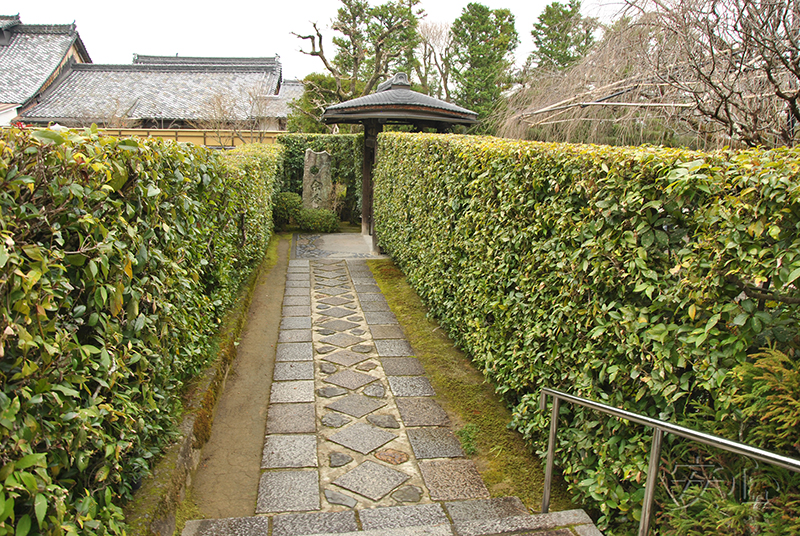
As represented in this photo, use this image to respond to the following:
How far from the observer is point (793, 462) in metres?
1.56

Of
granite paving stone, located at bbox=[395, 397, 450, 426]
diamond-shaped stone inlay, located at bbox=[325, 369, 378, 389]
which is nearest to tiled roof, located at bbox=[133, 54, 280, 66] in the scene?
diamond-shaped stone inlay, located at bbox=[325, 369, 378, 389]

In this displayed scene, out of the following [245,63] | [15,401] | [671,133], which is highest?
[245,63]

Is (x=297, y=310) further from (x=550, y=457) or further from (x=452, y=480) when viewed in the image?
(x=550, y=457)

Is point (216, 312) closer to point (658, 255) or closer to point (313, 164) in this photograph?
point (658, 255)

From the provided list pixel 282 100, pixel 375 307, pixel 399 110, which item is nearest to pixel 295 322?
pixel 375 307

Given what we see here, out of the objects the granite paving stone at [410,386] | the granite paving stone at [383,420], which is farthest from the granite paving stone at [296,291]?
the granite paving stone at [383,420]

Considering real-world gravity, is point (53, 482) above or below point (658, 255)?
below

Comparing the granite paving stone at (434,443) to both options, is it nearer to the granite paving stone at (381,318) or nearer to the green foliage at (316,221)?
the granite paving stone at (381,318)

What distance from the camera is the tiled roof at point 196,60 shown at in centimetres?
3703

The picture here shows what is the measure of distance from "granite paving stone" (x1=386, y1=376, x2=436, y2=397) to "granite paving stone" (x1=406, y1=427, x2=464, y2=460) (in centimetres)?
62

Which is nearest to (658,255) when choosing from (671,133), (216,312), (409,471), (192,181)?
(409,471)

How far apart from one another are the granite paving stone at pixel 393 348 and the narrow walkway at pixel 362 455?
0.04 ft

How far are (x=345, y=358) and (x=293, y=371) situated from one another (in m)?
0.60

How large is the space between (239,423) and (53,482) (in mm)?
2373
